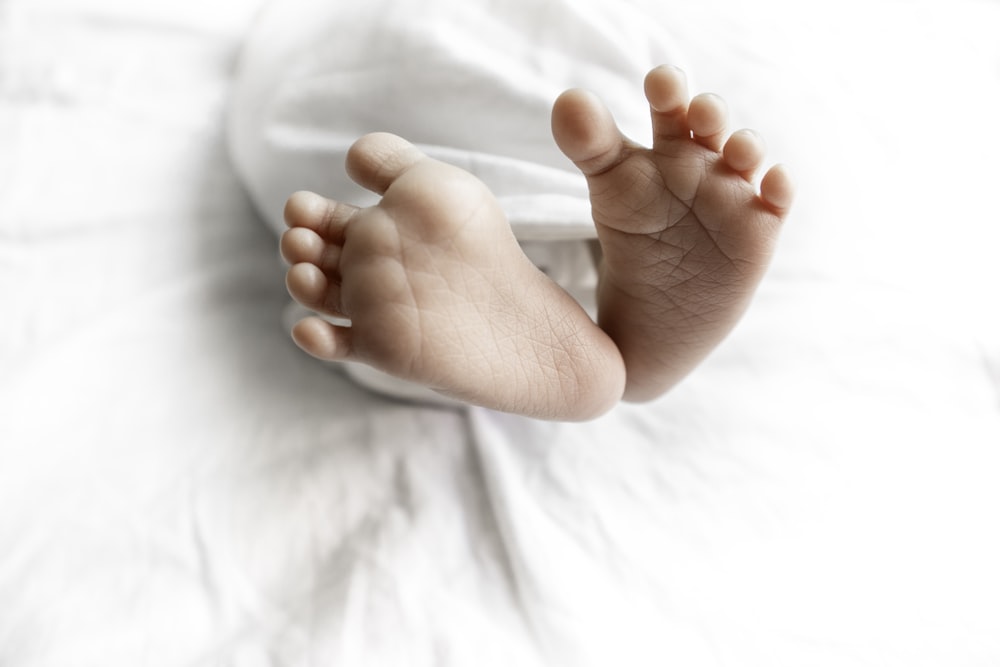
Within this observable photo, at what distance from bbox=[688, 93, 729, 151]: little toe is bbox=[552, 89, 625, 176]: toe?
44mm

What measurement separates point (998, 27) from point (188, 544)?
0.83m

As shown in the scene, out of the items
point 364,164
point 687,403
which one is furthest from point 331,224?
point 687,403

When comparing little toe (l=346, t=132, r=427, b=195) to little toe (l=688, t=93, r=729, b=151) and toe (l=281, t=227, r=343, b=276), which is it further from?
little toe (l=688, t=93, r=729, b=151)

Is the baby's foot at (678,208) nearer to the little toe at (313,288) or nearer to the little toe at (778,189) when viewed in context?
the little toe at (778,189)

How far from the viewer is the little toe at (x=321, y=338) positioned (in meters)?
0.44

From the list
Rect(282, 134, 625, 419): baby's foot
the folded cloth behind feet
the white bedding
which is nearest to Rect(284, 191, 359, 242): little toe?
Rect(282, 134, 625, 419): baby's foot

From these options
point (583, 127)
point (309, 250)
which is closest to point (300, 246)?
point (309, 250)

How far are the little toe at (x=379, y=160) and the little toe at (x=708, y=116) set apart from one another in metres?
0.15

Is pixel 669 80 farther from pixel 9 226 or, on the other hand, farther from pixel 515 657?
pixel 9 226

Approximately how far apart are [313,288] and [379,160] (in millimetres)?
82

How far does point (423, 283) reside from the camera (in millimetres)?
453

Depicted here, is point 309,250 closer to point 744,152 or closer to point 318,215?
point 318,215

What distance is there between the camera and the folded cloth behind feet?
56cm

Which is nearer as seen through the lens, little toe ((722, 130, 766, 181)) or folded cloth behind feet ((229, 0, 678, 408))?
little toe ((722, 130, 766, 181))
